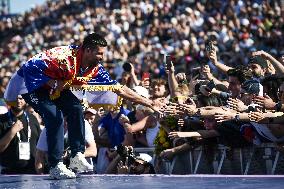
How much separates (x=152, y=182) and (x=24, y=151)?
380cm

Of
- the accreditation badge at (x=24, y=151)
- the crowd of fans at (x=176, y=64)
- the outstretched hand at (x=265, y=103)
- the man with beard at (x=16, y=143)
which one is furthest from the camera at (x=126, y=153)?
the outstretched hand at (x=265, y=103)

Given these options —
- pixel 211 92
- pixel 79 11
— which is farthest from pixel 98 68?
pixel 79 11

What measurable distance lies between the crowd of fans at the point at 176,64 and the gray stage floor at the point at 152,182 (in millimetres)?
820

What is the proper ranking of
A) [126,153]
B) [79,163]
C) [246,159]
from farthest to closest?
[126,153]
[246,159]
[79,163]

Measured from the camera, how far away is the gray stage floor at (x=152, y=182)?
727 cm

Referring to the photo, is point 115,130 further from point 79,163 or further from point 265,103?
point 265,103

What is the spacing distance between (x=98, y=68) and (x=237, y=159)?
6.24 feet

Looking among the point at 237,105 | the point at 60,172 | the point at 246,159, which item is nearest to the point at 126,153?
the point at 60,172

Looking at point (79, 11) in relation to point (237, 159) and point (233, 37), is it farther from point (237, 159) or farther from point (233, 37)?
point (237, 159)

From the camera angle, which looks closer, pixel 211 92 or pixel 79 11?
pixel 211 92

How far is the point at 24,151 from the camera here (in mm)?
11328

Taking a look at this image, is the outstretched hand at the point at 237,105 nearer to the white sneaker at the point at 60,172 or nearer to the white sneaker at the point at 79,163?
the white sneaker at the point at 79,163

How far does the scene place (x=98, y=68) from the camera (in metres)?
9.27

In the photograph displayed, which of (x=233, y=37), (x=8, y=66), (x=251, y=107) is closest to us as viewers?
(x=251, y=107)
